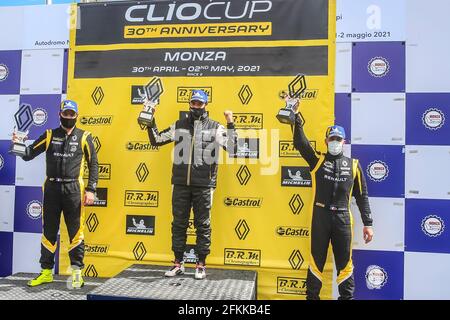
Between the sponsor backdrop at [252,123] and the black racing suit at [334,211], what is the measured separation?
0.30 m

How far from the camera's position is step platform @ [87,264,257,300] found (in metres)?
3.09

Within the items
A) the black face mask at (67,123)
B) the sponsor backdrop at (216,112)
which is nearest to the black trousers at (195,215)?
the sponsor backdrop at (216,112)

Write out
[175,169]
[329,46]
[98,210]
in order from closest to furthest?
[175,169], [329,46], [98,210]

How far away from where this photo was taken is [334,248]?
11.5 ft

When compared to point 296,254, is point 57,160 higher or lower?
higher

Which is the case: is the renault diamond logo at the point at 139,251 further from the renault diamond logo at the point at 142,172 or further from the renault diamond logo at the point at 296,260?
the renault diamond logo at the point at 296,260

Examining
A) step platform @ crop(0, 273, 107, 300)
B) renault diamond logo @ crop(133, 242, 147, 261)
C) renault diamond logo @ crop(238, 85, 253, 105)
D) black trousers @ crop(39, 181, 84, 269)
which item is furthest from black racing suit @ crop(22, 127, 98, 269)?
renault diamond logo @ crop(238, 85, 253, 105)

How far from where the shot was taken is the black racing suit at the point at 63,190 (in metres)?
3.66

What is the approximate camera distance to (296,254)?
3.84 m

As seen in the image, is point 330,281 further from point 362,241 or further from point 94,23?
point 94,23

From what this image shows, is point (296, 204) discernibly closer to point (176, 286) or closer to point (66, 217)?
point (176, 286)

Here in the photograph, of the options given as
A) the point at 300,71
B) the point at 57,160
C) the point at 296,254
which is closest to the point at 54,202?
the point at 57,160

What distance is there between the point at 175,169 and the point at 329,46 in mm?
1893

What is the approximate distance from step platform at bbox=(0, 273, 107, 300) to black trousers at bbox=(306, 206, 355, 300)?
199cm
